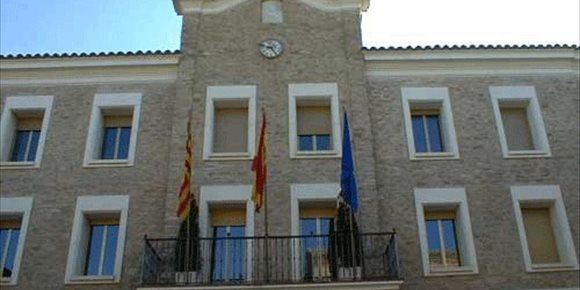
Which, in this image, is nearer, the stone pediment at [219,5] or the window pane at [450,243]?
the window pane at [450,243]

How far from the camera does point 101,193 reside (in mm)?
15875

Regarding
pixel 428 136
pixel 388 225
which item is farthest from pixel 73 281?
pixel 428 136

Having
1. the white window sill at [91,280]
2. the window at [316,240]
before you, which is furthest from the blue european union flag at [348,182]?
the white window sill at [91,280]

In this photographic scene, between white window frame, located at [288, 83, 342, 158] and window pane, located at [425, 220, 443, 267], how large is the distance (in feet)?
8.71

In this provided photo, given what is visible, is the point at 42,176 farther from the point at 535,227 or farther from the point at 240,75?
the point at 535,227

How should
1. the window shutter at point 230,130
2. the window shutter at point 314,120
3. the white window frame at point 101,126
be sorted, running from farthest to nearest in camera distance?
1. the window shutter at point 314,120
2. the window shutter at point 230,130
3. the white window frame at point 101,126

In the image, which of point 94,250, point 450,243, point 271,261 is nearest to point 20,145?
point 94,250

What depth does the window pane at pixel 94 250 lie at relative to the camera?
15.4 metres

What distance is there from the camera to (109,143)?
673 inches

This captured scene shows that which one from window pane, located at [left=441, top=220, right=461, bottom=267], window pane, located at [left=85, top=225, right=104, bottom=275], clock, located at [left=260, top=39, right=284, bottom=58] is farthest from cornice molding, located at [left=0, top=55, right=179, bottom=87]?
window pane, located at [left=441, top=220, right=461, bottom=267]

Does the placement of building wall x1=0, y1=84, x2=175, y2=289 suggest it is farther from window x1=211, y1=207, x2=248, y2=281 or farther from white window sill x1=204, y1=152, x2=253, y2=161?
window x1=211, y1=207, x2=248, y2=281

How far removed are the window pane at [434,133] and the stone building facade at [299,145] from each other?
13 cm

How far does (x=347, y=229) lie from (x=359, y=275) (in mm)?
1013

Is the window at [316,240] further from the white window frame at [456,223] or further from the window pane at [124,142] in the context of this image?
the window pane at [124,142]
